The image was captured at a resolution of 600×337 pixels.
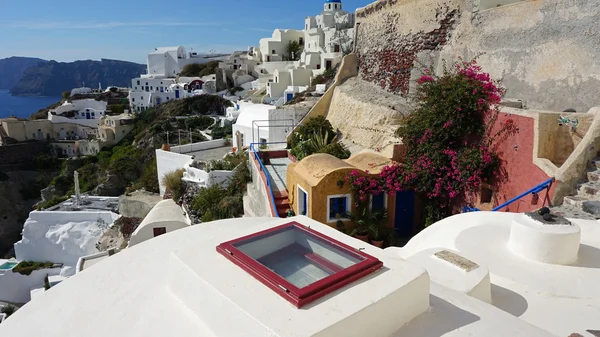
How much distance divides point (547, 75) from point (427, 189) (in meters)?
4.19

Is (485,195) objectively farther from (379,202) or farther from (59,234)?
(59,234)

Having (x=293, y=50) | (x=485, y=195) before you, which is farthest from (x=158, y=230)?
(x=293, y=50)

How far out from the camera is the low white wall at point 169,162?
18.5m

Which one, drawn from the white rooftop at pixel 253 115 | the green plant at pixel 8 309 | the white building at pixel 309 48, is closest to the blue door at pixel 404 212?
the white rooftop at pixel 253 115

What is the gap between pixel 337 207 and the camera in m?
8.38

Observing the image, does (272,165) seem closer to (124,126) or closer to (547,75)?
(547,75)

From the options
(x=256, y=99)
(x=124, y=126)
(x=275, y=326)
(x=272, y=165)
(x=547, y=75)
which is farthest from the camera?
(x=124, y=126)

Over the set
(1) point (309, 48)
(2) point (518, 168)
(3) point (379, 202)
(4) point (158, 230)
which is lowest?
(4) point (158, 230)

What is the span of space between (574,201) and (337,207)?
4.33 m

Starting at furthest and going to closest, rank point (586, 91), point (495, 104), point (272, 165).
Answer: point (272, 165)
point (586, 91)
point (495, 104)

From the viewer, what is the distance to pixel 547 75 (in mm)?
8930

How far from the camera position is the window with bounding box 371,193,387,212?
849cm

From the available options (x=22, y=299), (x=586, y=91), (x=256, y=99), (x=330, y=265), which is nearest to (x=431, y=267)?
(x=330, y=265)

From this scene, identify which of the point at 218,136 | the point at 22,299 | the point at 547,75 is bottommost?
the point at 22,299
